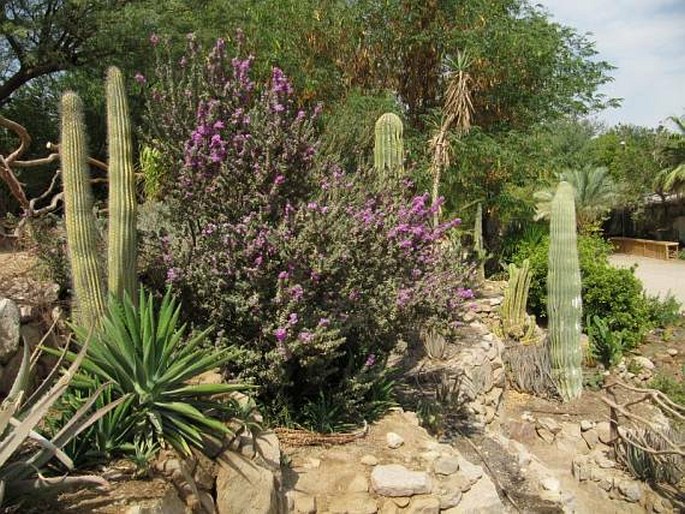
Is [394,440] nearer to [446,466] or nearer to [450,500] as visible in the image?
[446,466]

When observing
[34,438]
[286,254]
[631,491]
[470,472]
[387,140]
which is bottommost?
[631,491]

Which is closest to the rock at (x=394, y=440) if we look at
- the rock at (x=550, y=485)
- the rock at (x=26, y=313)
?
the rock at (x=550, y=485)

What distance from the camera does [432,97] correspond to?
13289 mm

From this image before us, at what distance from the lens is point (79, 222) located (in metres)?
4.30

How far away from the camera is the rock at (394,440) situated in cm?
459

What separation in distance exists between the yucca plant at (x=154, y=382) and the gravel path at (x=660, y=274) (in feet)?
42.4

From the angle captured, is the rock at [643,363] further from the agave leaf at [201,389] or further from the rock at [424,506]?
the agave leaf at [201,389]

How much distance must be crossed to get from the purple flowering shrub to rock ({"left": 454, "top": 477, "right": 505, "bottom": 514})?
1089 mm

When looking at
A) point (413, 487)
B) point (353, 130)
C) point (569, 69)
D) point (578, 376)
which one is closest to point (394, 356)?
point (413, 487)

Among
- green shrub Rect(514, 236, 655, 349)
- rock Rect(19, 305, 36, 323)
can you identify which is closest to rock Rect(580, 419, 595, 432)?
green shrub Rect(514, 236, 655, 349)

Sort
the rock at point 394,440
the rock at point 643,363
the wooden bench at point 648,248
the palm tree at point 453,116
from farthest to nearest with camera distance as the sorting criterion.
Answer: the wooden bench at point 648,248 → the palm tree at point 453,116 → the rock at point 643,363 → the rock at point 394,440

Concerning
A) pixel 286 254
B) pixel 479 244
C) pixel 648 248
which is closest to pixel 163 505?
pixel 286 254

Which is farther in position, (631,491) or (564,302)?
(564,302)

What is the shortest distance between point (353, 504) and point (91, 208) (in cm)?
279
